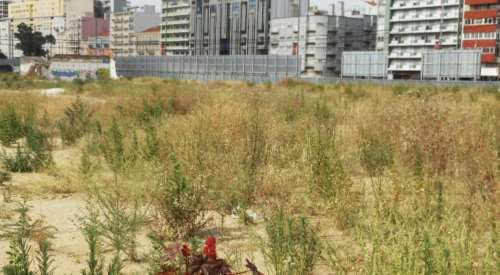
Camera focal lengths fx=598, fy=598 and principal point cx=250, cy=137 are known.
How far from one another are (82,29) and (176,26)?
3659 cm

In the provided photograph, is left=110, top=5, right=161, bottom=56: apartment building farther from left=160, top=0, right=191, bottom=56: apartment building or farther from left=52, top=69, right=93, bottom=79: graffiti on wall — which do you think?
left=52, top=69, right=93, bottom=79: graffiti on wall

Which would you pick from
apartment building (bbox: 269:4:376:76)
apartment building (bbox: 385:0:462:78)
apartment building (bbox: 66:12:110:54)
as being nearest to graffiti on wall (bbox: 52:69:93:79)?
apartment building (bbox: 269:4:376:76)

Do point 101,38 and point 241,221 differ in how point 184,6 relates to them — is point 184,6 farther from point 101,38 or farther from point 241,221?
point 241,221

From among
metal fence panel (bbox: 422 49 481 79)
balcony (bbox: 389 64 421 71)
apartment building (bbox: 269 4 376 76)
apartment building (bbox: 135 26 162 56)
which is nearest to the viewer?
metal fence panel (bbox: 422 49 481 79)

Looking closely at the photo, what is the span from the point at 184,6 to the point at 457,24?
181 ft

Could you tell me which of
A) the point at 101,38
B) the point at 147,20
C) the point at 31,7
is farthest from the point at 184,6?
the point at 31,7

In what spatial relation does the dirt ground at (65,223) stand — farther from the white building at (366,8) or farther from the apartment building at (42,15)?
the apartment building at (42,15)

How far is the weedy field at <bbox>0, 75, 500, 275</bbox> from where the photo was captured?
4.12 metres

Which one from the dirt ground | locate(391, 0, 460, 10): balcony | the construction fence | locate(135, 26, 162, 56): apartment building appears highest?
locate(391, 0, 460, 10): balcony

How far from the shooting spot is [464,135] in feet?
27.7

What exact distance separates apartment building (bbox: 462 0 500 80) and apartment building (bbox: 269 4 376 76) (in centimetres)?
1798

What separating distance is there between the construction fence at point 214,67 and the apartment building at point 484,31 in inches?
1114

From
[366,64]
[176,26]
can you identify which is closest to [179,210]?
[366,64]

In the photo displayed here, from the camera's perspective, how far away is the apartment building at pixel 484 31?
65.1 m
